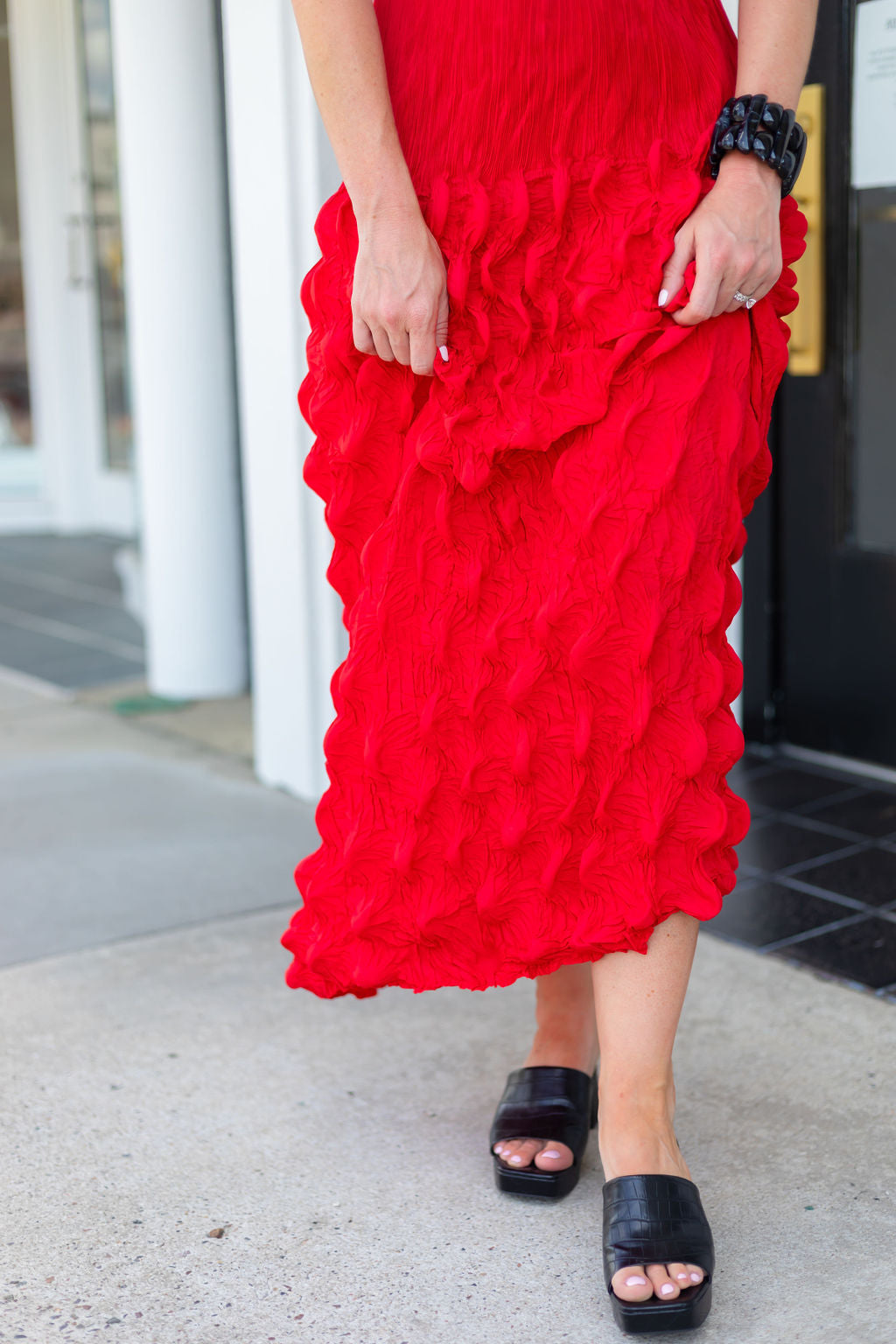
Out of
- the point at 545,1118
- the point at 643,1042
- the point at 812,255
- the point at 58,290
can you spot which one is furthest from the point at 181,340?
the point at 58,290

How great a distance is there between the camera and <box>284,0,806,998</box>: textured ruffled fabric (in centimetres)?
137

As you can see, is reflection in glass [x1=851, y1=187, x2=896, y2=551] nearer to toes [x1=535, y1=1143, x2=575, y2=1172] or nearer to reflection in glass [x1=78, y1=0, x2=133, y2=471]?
toes [x1=535, y1=1143, x2=575, y2=1172]

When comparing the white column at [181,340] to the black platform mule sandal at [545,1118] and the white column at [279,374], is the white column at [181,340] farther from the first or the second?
the black platform mule sandal at [545,1118]

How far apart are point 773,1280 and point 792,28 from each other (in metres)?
1.18

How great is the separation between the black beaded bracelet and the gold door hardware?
1.51 meters

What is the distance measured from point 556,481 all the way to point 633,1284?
2.42 ft

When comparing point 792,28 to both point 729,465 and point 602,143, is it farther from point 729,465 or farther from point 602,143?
point 729,465

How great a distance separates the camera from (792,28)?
1366 millimetres

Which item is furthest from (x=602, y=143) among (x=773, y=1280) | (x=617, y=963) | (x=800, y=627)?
(x=800, y=627)

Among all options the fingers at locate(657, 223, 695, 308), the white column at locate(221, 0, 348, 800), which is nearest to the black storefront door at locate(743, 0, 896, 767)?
the white column at locate(221, 0, 348, 800)

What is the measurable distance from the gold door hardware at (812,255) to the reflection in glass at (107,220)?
13.8ft

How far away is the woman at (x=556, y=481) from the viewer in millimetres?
1356

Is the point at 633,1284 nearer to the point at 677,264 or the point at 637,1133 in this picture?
the point at 637,1133

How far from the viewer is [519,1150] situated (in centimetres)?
161
